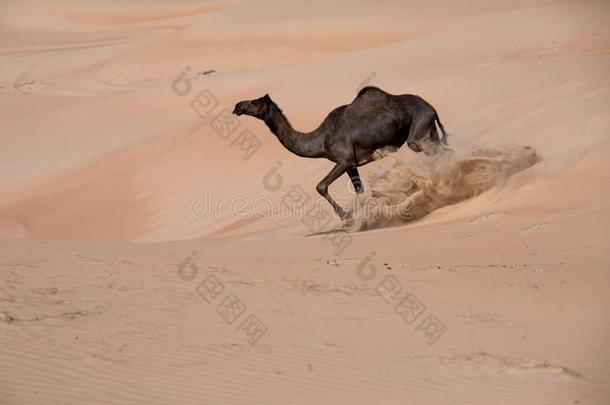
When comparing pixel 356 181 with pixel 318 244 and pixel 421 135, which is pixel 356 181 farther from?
pixel 318 244

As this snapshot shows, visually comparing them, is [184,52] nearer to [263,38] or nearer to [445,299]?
[263,38]

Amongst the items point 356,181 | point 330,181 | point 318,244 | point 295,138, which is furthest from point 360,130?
point 318,244

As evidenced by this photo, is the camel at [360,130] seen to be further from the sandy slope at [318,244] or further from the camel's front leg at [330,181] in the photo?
the sandy slope at [318,244]

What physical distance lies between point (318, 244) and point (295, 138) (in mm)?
2674

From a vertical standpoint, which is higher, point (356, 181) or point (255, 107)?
point (255, 107)

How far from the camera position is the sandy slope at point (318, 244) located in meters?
7.17

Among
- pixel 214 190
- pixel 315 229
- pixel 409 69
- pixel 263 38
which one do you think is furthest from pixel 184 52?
pixel 315 229

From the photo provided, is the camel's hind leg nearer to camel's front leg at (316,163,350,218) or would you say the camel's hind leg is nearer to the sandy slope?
the sandy slope

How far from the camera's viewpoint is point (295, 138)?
48.2 ft

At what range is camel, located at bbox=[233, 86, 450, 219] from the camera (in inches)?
563

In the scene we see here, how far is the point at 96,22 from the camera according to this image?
61375mm

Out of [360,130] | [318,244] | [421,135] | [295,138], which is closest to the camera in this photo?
[318,244]

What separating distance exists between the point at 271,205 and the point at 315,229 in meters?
4.09

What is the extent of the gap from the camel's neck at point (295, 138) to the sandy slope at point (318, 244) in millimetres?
1034
